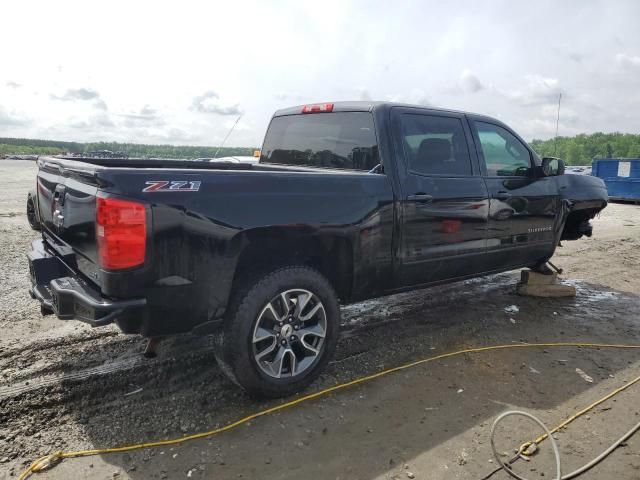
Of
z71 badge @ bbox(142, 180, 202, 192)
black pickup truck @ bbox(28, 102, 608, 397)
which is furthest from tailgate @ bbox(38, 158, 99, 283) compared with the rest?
z71 badge @ bbox(142, 180, 202, 192)

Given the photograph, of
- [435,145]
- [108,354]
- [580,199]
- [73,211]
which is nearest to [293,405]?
[108,354]

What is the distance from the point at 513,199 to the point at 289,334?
9.13 ft

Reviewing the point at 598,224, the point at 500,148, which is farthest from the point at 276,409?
the point at 598,224

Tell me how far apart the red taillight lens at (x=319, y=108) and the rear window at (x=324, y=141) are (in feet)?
0.12

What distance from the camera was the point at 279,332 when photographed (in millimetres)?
3254

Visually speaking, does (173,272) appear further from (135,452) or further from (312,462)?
(312,462)

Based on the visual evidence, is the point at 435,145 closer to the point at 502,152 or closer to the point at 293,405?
the point at 502,152

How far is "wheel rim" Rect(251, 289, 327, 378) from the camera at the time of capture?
3209 millimetres

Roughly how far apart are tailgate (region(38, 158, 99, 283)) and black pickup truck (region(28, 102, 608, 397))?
0.02 metres

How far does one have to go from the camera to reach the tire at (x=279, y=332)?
3080 mm

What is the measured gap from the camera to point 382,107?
3957 mm

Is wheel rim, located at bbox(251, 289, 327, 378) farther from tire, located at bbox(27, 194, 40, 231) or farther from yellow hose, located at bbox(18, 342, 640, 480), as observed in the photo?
tire, located at bbox(27, 194, 40, 231)

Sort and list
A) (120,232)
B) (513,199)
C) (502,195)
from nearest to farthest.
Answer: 1. (120,232)
2. (502,195)
3. (513,199)

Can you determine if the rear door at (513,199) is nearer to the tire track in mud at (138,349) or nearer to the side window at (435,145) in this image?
the side window at (435,145)
